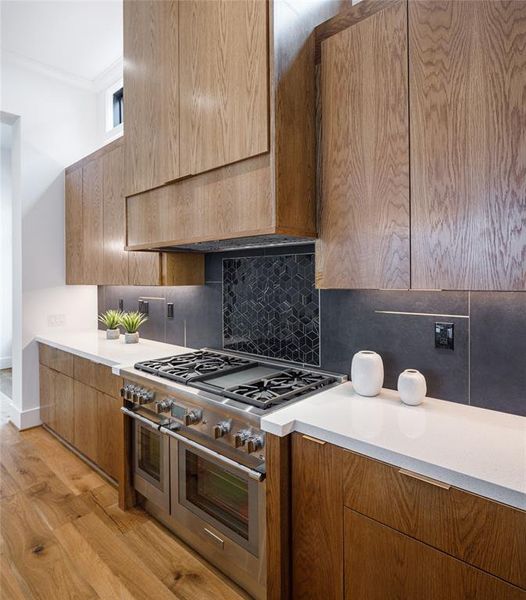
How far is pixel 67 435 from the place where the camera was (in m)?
2.92

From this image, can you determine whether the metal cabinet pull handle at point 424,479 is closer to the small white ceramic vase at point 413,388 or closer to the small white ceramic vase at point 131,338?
the small white ceramic vase at point 413,388

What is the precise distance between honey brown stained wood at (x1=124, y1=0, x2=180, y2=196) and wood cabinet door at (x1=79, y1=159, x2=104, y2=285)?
2.85 ft

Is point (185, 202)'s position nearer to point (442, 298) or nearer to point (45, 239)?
point (442, 298)

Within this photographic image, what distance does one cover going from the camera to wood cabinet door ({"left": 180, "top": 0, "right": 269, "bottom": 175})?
4.98 feet

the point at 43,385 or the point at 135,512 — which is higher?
the point at 43,385

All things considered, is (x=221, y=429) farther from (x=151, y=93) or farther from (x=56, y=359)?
(x=56, y=359)

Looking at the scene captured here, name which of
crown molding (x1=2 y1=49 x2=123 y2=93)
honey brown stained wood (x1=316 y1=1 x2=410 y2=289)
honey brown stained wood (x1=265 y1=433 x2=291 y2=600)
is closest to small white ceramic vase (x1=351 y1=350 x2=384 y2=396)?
honey brown stained wood (x1=316 y1=1 x2=410 y2=289)

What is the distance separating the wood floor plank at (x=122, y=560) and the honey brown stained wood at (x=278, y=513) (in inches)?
23.1

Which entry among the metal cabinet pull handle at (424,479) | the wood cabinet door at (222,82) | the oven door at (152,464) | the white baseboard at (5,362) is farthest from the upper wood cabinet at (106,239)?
the white baseboard at (5,362)

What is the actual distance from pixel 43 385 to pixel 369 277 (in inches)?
124

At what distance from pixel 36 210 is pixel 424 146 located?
337 centimetres

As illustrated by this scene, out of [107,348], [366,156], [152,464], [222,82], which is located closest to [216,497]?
[152,464]

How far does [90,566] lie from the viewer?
5.94ft

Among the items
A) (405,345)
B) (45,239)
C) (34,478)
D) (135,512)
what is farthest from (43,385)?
(405,345)
